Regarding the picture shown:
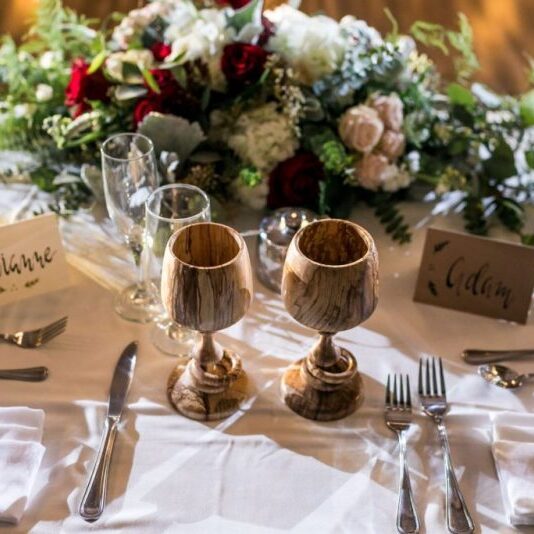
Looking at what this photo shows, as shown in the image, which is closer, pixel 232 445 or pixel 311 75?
pixel 232 445

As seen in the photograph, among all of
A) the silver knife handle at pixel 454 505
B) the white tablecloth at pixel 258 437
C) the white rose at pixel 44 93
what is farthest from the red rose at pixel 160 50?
the silver knife handle at pixel 454 505

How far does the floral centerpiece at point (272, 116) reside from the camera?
50.9 inches

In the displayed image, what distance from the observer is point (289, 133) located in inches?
51.1

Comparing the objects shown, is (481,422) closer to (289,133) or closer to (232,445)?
(232,445)

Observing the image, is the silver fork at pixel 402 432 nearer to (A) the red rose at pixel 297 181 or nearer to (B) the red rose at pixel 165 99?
(A) the red rose at pixel 297 181

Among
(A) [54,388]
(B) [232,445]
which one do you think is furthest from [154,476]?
(A) [54,388]

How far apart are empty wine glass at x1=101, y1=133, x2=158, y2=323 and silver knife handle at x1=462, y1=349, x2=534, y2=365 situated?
0.49 metres

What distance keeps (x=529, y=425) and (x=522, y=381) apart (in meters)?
0.11

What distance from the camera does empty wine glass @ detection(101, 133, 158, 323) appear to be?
1105mm

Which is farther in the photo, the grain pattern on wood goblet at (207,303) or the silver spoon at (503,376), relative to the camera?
the silver spoon at (503,376)

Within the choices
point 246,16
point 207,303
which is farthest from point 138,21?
point 207,303

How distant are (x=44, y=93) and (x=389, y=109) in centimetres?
66

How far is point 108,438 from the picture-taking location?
0.94 m

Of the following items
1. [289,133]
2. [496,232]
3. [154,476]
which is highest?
[289,133]
